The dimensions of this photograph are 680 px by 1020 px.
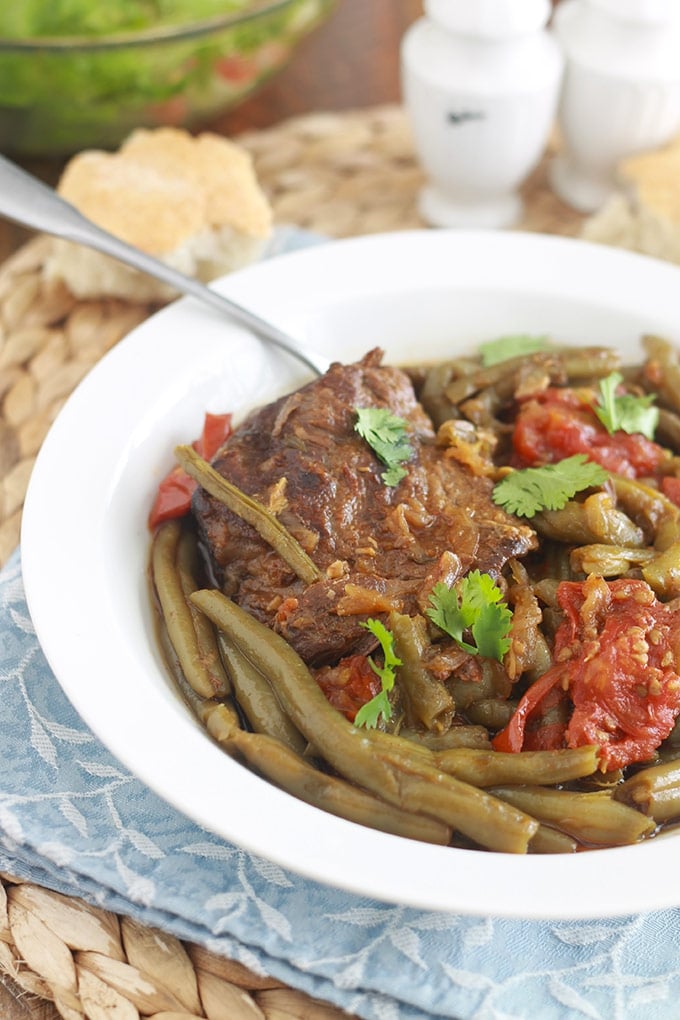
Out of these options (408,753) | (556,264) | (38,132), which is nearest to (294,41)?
(38,132)

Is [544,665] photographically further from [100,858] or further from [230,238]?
[230,238]

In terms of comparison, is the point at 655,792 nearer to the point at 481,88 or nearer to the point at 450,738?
the point at 450,738

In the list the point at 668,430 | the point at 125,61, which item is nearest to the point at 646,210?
the point at 668,430

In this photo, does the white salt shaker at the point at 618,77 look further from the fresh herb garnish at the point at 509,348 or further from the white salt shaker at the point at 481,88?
the fresh herb garnish at the point at 509,348

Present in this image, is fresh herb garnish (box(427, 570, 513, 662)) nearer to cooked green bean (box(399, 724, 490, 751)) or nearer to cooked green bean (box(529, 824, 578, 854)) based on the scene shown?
cooked green bean (box(399, 724, 490, 751))

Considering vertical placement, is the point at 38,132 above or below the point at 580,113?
below

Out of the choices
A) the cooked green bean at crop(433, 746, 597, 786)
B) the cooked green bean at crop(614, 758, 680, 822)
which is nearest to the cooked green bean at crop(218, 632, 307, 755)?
the cooked green bean at crop(433, 746, 597, 786)
